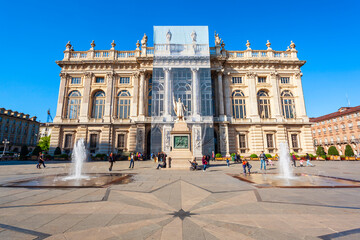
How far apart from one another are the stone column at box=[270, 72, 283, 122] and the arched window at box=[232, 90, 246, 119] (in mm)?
5175

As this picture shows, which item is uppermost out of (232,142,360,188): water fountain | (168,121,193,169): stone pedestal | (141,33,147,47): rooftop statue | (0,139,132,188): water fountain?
(141,33,147,47): rooftop statue

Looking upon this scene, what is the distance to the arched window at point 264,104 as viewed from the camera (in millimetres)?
31109

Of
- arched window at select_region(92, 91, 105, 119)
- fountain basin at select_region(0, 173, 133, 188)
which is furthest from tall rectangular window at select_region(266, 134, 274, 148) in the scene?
arched window at select_region(92, 91, 105, 119)

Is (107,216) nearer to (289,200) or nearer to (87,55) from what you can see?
(289,200)

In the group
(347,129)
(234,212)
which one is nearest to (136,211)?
(234,212)

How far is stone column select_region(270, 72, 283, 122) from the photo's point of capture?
2992 cm

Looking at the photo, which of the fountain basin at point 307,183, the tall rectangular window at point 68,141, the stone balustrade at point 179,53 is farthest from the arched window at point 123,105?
the fountain basin at point 307,183

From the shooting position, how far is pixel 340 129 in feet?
153

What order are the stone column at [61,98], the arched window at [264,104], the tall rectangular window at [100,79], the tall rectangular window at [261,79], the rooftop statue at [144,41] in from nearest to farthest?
the stone column at [61,98]
the arched window at [264,104]
the rooftop statue at [144,41]
the tall rectangular window at [100,79]
the tall rectangular window at [261,79]

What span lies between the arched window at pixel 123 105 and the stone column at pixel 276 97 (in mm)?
25687

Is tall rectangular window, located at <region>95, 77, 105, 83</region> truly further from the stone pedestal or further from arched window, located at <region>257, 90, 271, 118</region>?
arched window, located at <region>257, 90, 271, 118</region>

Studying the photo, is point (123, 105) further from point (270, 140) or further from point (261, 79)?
point (270, 140)

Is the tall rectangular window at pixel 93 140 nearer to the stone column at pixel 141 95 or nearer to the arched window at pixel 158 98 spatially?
the stone column at pixel 141 95

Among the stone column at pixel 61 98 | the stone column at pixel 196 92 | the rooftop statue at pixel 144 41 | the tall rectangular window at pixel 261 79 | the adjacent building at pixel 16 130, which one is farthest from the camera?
the adjacent building at pixel 16 130
